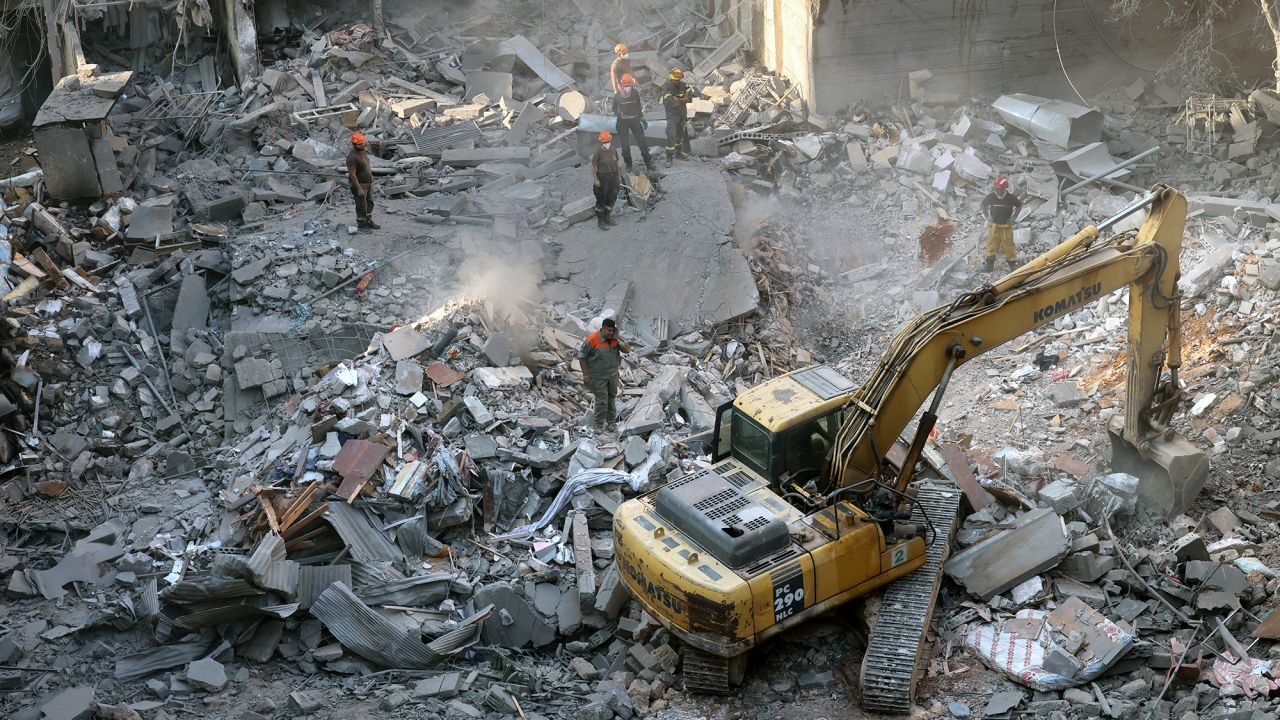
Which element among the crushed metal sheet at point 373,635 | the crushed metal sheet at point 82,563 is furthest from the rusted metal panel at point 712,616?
the crushed metal sheet at point 82,563

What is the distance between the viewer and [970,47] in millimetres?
17453

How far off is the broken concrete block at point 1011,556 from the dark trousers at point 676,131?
8.96 metres

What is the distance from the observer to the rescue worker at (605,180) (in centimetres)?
1421

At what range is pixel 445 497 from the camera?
33.0ft

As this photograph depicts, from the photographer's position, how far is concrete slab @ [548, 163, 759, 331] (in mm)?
13578

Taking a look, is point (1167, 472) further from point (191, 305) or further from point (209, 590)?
point (191, 305)

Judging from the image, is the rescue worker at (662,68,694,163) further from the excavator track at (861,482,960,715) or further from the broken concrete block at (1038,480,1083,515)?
the excavator track at (861,482,960,715)

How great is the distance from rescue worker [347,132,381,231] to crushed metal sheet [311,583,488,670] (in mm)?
6652

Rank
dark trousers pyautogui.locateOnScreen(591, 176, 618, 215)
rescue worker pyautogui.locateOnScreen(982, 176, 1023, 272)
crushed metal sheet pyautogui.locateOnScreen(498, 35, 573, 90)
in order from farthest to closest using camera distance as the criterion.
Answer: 1. crushed metal sheet pyautogui.locateOnScreen(498, 35, 573, 90)
2. dark trousers pyautogui.locateOnScreen(591, 176, 618, 215)
3. rescue worker pyautogui.locateOnScreen(982, 176, 1023, 272)

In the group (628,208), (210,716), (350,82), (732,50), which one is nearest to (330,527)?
(210,716)

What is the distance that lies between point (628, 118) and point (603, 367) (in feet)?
18.9

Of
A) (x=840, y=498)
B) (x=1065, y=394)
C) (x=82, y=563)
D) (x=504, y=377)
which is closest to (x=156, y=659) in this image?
(x=82, y=563)

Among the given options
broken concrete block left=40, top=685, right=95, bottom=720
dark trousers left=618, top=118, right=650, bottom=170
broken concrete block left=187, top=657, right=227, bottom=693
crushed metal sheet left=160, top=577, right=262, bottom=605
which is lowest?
broken concrete block left=187, top=657, right=227, bottom=693

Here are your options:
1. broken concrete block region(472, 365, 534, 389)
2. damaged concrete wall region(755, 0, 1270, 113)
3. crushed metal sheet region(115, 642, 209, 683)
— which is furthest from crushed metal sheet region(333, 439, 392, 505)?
damaged concrete wall region(755, 0, 1270, 113)
